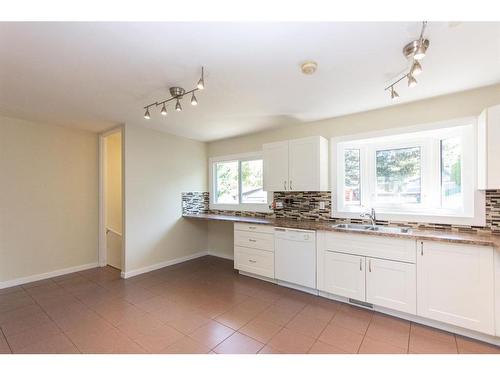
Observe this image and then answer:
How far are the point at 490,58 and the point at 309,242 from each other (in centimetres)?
228

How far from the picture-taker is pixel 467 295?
1896mm

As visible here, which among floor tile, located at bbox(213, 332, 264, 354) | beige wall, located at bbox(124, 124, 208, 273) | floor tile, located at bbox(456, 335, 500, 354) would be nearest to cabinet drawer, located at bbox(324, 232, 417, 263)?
floor tile, located at bbox(456, 335, 500, 354)

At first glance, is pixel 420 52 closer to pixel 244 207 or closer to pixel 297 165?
pixel 297 165

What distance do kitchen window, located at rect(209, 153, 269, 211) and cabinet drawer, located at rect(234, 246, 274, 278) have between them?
89 cm

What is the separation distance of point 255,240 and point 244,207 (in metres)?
1.04

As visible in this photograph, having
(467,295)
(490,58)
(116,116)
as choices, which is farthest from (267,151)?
(467,295)

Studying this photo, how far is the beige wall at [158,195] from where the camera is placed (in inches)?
135

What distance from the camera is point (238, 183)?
4.33 meters

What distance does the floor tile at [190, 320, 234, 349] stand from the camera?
187cm

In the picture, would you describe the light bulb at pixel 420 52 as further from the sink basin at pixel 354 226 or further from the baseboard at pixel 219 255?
the baseboard at pixel 219 255

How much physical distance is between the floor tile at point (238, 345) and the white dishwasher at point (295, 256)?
43.9 inches

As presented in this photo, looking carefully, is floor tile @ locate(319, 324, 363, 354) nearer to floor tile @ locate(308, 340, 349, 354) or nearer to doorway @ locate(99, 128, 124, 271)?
floor tile @ locate(308, 340, 349, 354)

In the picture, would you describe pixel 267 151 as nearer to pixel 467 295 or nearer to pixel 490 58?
pixel 490 58

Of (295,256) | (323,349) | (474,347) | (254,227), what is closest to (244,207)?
(254,227)
